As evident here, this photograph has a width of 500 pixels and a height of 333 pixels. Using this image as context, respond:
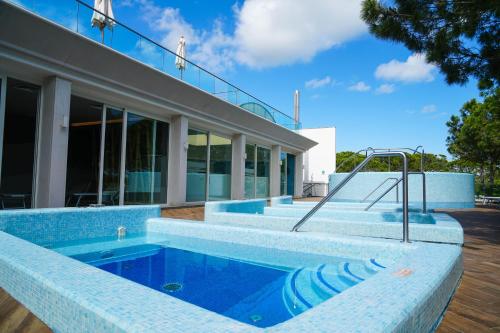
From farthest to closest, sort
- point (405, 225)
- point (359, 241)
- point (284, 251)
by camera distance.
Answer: point (284, 251) → point (359, 241) → point (405, 225)

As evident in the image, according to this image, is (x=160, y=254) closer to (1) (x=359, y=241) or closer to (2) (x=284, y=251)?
(2) (x=284, y=251)

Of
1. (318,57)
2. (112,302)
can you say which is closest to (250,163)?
(318,57)

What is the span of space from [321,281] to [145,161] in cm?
737

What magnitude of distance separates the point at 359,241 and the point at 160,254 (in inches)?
112

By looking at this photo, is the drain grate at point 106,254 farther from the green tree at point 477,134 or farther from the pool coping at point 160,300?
the green tree at point 477,134

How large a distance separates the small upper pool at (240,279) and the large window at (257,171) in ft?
33.6

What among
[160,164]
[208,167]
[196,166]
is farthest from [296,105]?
[160,164]

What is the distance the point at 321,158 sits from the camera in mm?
26141

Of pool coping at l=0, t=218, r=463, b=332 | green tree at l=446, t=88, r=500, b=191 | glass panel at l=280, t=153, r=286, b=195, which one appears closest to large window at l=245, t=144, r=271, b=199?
glass panel at l=280, t=153, r=286, b=195

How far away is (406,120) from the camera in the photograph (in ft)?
85.6

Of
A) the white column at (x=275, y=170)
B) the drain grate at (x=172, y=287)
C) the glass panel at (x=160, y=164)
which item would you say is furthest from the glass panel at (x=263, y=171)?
the drain grate at (x=172, y=287)

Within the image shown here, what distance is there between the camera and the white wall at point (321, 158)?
25719 mm

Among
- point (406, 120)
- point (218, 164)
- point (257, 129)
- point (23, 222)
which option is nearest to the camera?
point (23, 222)

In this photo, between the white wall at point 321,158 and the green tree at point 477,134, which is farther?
the white wall at point 321,158
